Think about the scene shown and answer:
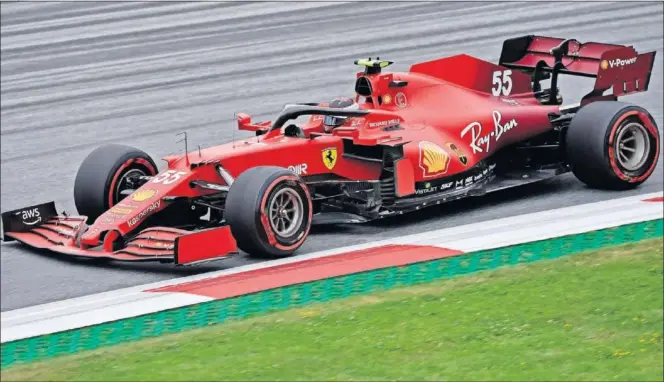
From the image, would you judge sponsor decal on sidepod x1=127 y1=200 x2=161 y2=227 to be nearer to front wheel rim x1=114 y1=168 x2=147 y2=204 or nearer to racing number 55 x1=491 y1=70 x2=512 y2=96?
front wheel rim x1=114 y1=168 x2=147 y2=204

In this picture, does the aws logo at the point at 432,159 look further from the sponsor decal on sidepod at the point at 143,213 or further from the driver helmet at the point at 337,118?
the sponsor decal on sidepod at the point at 143,213

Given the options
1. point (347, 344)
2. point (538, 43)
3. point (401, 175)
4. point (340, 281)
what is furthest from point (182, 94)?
point (347, 344)

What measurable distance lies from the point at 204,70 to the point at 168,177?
28.8 ft

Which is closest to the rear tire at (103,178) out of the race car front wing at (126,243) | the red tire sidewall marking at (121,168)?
the red tire sidewall marking at (121,168)

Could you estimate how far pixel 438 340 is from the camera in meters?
9.17

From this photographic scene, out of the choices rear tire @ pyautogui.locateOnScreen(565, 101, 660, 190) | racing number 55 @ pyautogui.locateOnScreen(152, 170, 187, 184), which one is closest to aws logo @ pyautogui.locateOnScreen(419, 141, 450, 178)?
rear tire @ pyautogui.locateOnScreen(565, 101, 660, 190)

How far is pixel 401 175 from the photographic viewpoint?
12.8m

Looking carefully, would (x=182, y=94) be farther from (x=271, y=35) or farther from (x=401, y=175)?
(x=401, y=175)

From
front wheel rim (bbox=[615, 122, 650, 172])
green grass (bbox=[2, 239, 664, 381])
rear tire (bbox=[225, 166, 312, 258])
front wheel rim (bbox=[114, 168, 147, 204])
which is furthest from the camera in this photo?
front wheel rim (bbox=[615, 122, 650, 172])

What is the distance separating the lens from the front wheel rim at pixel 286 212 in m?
11.8

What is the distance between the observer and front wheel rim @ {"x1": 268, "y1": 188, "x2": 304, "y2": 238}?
11781 millimetres

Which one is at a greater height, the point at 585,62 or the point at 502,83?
the point at 585,62

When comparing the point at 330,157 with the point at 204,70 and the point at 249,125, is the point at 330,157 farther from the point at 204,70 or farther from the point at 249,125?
the point at 204,70

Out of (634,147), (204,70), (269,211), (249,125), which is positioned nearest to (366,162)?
(249,125)
